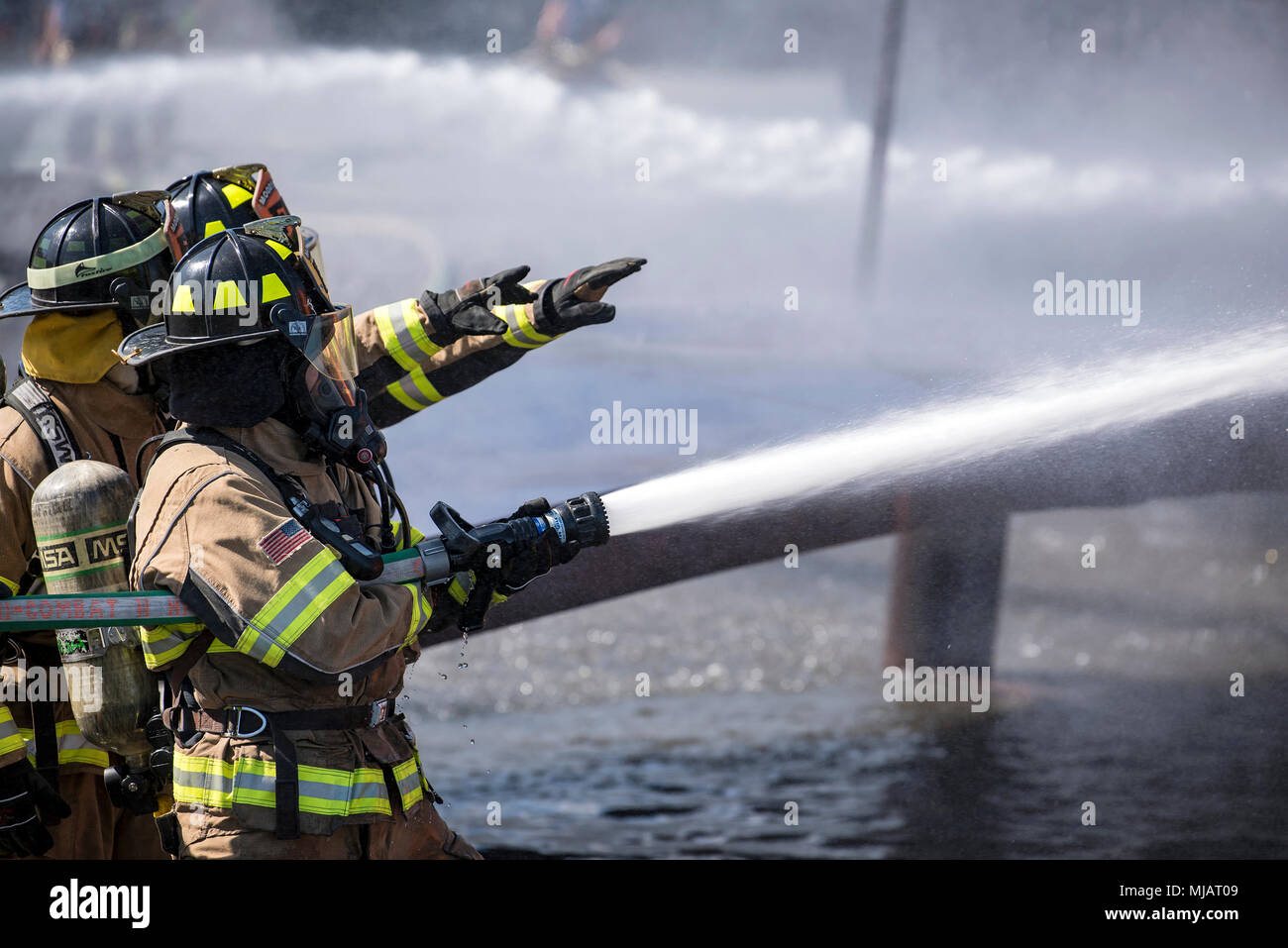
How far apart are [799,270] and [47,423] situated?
381cm

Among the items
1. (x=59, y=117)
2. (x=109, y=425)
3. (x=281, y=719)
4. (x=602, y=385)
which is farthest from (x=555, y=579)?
(x=59, y=117)

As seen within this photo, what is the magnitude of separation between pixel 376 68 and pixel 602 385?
2.02m

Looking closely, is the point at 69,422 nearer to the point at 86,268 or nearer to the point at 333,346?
the point at 86,268

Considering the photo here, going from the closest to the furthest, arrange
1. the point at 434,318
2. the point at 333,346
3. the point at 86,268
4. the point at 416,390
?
the point at 333,346, the point at 86,268, the point at 434,318, the point at 416,390

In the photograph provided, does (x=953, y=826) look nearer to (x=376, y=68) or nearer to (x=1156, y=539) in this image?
(x=1156, y=539)

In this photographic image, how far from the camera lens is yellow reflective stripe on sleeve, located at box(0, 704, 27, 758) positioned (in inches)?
120

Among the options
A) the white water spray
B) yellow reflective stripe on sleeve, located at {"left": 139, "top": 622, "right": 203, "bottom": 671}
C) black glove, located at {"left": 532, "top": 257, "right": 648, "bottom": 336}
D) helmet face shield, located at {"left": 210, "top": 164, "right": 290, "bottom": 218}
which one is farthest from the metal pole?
yellow reflective stripe on sleeve, located at {"left": 139, "top": 622, "right": 203, "bottom": 671}

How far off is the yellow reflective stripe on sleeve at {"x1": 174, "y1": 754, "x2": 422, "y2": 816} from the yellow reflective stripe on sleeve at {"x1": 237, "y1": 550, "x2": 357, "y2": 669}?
0.30 m

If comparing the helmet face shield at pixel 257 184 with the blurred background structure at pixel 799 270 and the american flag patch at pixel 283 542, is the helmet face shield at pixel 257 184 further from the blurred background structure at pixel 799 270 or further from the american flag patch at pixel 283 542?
the blurred background structure at pixel 799 270

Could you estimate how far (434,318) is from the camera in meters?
3.90

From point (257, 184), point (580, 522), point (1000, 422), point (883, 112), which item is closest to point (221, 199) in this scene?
point (257, 184)

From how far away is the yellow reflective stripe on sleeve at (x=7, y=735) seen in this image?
9.98 ft

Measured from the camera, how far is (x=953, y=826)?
5.61 metres

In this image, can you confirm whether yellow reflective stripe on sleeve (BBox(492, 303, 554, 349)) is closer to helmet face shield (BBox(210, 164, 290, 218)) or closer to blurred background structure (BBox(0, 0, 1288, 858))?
helmet face shield (BBox(210, 164, 290, 218))
